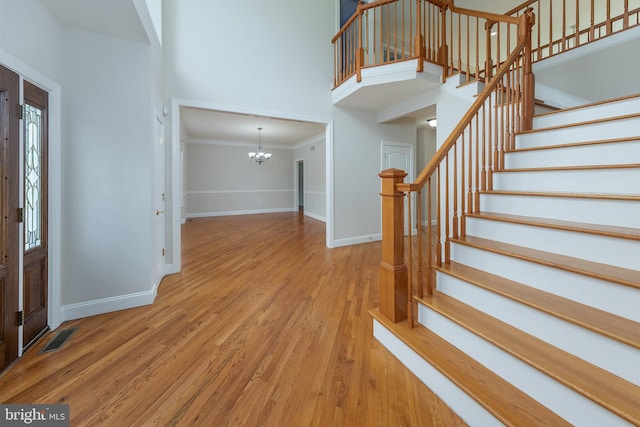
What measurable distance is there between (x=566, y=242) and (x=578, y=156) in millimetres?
853

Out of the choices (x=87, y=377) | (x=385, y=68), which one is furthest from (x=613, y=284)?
(x=385, y=68)

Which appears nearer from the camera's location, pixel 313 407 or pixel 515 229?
pixel 313 407

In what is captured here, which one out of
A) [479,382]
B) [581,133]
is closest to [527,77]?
[581,133]

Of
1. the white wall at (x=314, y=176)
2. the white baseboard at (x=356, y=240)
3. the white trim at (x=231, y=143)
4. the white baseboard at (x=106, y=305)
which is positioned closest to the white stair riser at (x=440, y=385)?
the white baseboard at (x=106, y=305)

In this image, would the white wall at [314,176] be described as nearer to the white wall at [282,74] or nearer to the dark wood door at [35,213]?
the white wall at [282,74]

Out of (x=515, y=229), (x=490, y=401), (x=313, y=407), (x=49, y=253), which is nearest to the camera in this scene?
(x=490, y=401)

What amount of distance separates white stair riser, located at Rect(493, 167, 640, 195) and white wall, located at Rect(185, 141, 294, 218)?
7911mm

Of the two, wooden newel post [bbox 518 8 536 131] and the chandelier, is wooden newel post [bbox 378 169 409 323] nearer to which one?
wooden newel post [bbox 518 8 536 131]

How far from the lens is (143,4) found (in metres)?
2.15

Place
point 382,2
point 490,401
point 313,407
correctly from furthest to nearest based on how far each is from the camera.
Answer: point 382,2
point 313,407
point 490,401

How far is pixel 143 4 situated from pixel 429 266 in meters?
3.15

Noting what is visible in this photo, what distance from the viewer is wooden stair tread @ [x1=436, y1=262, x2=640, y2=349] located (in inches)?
39.4

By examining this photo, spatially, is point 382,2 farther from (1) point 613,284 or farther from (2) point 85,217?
(2) point 85,217

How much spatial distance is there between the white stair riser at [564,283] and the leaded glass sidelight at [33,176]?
3188mm
